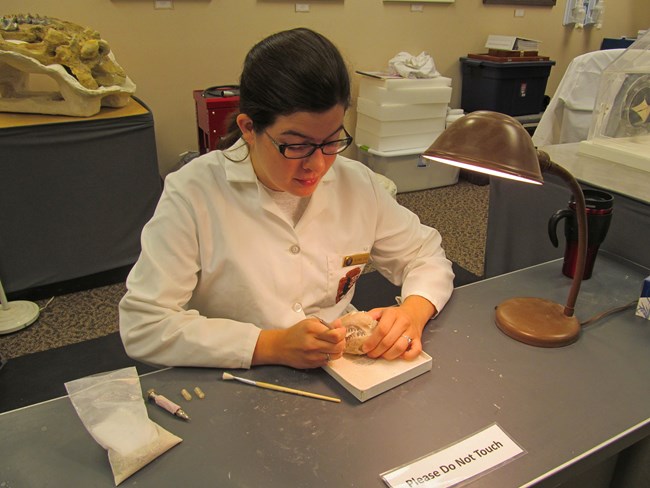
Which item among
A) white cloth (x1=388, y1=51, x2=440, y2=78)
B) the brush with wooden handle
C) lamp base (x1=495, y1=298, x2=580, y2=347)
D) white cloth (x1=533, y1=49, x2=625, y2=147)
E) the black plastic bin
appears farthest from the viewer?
the black plastic bin

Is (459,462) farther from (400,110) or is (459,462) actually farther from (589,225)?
(400,110)

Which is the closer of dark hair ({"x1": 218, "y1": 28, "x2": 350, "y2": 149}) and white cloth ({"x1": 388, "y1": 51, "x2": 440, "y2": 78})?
dark hair ({"x1": 218, "y1": 28, "x2": 350, "y2": 149})

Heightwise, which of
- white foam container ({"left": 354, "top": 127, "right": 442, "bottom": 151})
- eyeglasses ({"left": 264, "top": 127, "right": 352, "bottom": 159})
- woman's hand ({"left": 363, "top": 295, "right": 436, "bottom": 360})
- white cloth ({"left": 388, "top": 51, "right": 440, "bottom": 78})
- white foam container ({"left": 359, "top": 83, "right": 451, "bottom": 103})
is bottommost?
white foam container ({"left": 354, "top": 127, "right": 442, "bottom": 151})

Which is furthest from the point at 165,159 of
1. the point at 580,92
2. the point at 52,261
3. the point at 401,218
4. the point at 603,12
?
the point at 603,12

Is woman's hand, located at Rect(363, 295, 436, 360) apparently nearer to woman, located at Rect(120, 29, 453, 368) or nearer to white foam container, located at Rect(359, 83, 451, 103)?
woman, located at Rect(120, 29, 453, 368)

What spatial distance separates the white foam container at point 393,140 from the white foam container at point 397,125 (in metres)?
0.02

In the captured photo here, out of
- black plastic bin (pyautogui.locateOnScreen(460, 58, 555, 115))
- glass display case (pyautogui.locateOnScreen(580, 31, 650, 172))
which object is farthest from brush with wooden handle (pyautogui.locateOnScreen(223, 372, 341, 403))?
black plastic bin (pyautogui.locateOnScreen(460, 58, 555, 115))

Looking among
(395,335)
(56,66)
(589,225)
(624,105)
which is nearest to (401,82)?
(624,105)

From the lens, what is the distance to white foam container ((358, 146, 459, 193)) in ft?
11.0

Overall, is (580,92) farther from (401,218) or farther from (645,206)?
(401,218)

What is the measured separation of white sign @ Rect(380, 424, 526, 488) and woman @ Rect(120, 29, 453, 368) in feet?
0.60

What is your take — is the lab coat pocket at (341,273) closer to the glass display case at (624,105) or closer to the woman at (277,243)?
the woman at (277,243)

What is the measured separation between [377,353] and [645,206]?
77 centimetres

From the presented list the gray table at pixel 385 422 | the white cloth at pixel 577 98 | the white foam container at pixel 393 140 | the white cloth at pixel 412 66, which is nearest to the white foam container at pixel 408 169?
the white foam container at pixel 393 140
